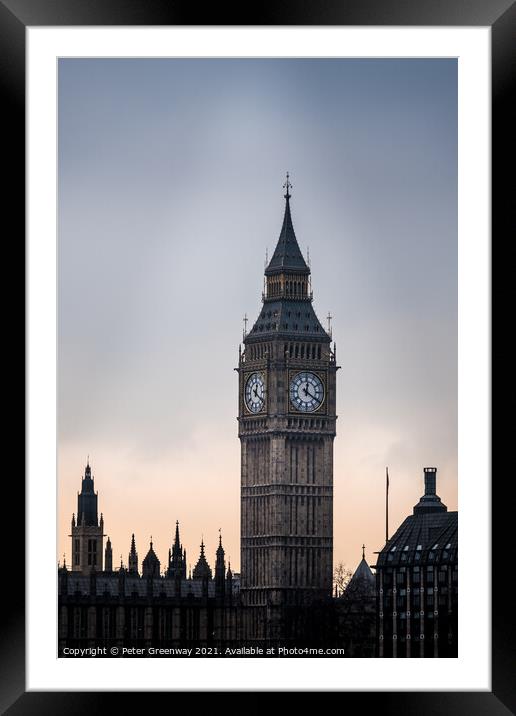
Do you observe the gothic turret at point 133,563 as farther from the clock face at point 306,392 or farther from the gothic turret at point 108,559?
the clock face at point 306,392

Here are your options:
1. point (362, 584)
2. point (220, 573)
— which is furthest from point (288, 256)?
point (362, 584)

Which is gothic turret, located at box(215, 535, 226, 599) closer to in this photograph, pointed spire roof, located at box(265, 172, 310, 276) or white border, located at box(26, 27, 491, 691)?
pointed spire roof, located at box(265, 172, 310, 276)

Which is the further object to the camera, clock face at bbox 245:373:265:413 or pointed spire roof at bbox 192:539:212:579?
clock face at bbox 245:373:265:413

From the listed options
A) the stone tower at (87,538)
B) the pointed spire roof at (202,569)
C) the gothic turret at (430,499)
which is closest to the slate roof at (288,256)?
the stone tower at (87,538)

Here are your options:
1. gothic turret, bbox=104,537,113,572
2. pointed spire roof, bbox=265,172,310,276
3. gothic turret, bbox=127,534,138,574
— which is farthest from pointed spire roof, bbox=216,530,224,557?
pointed spire roof, bbox=265,172,310,276

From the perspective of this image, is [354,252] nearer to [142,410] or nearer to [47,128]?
[142,410]

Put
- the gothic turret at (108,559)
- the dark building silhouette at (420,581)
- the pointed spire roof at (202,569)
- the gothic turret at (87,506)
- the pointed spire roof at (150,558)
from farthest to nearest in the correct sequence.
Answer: the gothic turret at (108,559), the pointed spire roof at (202,569), the pointed spire roof at (150,558), the gothic turret at (87,506), the dark building silhouette at (420,581)

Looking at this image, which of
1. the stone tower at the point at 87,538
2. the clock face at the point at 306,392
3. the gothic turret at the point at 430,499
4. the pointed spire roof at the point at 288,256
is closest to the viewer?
the gothic turret at the point at 430,499
